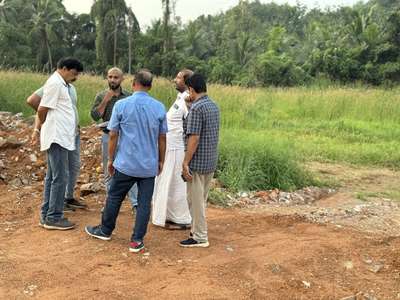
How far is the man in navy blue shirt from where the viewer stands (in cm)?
406

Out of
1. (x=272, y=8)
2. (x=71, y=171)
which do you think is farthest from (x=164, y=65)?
(x=272, y=8)

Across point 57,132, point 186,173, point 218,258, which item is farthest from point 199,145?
point 57,132

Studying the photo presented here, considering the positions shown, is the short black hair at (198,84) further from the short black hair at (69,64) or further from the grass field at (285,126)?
the grass field at (285,126)

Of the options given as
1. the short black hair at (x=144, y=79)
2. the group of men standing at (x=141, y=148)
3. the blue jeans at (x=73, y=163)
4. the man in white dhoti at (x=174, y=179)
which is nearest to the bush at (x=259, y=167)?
the man in white dhoti at (x=174, y=179)

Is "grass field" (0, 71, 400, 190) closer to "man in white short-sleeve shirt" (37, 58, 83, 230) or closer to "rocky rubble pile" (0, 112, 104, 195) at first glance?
"rocky rubble pile" (0, 112, 104, 195)

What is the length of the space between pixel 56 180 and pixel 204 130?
4.71ft

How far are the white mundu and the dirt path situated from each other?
186mm

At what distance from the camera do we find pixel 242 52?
1464 inches

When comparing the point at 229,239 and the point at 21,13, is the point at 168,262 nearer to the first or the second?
the point at 229,239

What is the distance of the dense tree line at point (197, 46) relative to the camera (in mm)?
27344

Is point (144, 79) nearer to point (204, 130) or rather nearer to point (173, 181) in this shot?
point (204, 130)

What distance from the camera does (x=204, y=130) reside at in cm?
421

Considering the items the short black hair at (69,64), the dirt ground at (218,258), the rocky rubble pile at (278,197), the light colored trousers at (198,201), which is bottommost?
the rocky rubble pile at (278,197)

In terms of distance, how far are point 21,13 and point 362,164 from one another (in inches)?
1444
